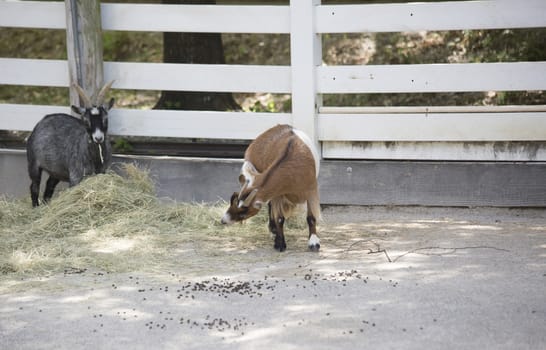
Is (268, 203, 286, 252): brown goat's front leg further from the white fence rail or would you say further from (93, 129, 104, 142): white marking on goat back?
(93, 129, 104, 142): white marking on goat back

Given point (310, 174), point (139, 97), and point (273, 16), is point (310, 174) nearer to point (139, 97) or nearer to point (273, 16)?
point (273, 16)

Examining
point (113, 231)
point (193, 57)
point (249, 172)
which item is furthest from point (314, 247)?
point (193, 57)

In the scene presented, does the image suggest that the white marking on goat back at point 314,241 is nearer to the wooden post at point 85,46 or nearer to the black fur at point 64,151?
the black fur at point 64,151

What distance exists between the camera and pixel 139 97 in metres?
11.8

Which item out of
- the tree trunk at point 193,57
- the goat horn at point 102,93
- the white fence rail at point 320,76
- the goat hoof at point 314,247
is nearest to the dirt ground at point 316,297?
the goat hoof at point 314,247

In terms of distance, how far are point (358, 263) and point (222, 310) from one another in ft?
4.30

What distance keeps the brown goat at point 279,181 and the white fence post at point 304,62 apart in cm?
102

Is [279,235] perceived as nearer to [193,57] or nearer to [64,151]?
[64,151]

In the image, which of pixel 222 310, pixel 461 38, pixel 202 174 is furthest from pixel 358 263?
pixel 461 38

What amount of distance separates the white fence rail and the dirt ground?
100 centimetres

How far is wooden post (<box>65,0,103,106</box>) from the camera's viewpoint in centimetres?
791

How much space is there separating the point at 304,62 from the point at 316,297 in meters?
2.96

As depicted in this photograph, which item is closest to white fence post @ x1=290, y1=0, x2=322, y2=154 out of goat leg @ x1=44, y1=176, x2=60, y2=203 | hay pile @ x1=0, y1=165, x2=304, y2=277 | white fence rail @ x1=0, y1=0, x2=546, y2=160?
white fence rail @ x1=0, y1=0, x2=546, y2=160

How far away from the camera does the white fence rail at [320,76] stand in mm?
7246
